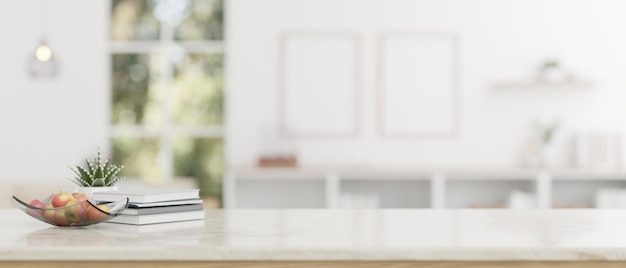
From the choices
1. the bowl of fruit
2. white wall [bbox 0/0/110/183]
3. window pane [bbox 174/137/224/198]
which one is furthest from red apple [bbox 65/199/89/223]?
window pane [bbox 174/137/224/198]

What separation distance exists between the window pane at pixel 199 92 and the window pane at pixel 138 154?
0.92 feet

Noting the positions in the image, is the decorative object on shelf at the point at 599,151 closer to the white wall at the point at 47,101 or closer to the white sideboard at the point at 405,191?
the white sideboard at the point at 405,191

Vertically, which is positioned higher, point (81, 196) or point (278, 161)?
point (81, 196)

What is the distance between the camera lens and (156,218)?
8.77ft

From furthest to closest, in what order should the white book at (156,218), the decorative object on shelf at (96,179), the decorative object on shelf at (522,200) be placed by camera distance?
1. the decorative object on shelf at (522,200)
2. the decorative object on shelf at (96,179)
3. the white book at (156,218)

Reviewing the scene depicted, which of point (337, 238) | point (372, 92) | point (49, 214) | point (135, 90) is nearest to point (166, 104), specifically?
point (135, 90)

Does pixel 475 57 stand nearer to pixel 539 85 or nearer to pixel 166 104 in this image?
pixel 539 85

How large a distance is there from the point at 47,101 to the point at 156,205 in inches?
173

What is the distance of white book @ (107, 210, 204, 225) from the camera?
104 inches

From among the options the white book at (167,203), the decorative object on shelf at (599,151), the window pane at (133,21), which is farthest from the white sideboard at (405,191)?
the white book at (167,203)

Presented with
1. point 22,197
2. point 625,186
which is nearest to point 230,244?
point 22,197

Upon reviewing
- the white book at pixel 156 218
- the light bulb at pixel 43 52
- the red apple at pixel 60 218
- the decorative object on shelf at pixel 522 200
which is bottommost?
the decorative object on shelf at pixel 522 200

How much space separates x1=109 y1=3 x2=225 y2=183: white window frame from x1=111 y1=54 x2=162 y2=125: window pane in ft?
0.28

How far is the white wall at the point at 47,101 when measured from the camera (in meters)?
6.78
